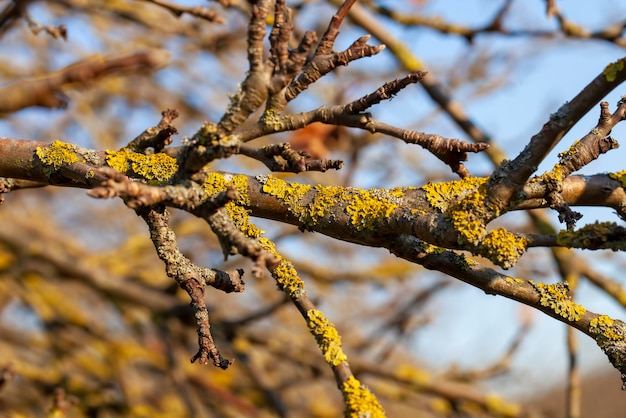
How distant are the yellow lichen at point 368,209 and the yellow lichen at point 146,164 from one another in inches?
15.8

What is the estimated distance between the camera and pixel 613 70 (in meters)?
1.09

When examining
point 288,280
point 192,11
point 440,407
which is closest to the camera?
point 288,280

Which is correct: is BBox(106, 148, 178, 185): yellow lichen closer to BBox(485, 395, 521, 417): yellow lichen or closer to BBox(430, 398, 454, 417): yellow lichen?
BBox(485, 395, 521, 417): yellow lichen

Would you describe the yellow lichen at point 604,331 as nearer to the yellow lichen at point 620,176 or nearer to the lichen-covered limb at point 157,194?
the yellow lichen at point 620,176

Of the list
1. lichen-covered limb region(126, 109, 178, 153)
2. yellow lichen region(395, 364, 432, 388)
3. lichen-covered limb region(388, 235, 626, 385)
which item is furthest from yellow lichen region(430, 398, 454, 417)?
Result: lichen-covered limb region(126, 109, 178, 153)

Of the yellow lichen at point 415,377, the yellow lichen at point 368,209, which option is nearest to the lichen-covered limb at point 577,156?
the yellow lichen at point 368,209

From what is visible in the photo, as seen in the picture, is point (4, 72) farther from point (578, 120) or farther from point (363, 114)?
point (578, 120)

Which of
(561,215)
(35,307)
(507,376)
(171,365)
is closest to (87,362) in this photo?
(35,307)

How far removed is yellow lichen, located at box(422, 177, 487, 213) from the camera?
1.37m

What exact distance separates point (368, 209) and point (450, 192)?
7.0 inches

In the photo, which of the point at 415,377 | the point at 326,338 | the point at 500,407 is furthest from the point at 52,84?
the point at 500,407

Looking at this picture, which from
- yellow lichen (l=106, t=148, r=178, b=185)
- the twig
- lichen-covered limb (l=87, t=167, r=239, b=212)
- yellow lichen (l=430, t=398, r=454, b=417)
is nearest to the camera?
lichen-covered limb (l=87, t=167, r=239, b=212)

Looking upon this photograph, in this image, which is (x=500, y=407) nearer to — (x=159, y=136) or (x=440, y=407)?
(x=440, y=407)

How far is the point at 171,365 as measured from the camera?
137 inches
